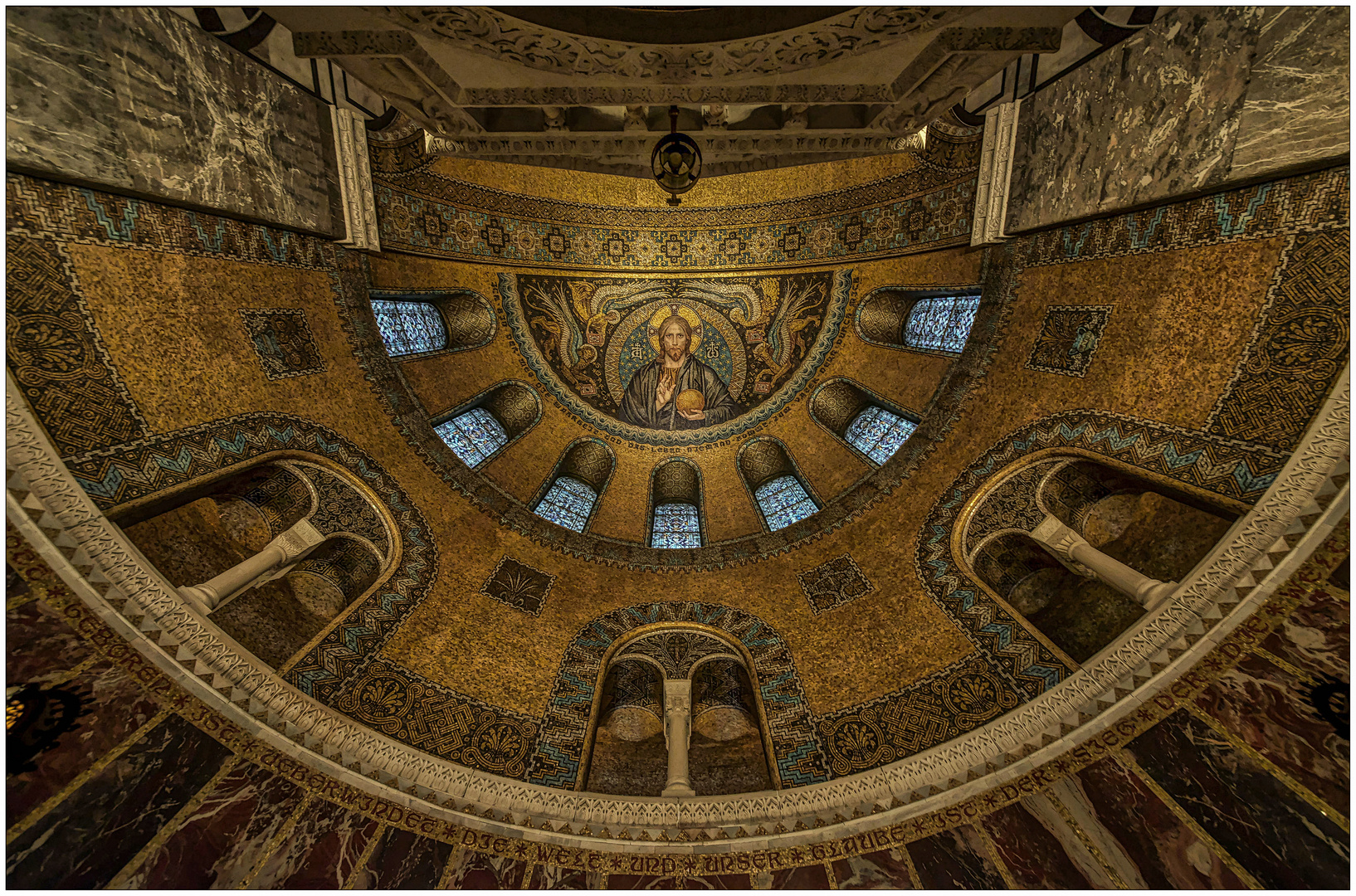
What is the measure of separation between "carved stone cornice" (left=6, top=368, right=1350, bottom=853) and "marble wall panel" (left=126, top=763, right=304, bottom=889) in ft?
1.20

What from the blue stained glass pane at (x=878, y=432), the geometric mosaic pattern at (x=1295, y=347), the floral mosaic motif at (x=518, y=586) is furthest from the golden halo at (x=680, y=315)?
the geometric mosaic pattern at (x=1295, y=347)

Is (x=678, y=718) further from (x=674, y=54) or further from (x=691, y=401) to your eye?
(x=674, y=54)

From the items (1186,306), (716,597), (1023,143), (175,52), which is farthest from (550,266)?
(1186,306)

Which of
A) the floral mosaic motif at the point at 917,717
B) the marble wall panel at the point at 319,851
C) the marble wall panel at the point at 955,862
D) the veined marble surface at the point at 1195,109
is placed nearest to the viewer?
Result: the veined marble surface at the point at 1195,109

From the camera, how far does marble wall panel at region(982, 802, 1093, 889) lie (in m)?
6.08

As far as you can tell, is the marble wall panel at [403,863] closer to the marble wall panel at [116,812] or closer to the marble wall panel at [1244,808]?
the marble wall panel at [116,812]

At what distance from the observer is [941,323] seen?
9328 mm

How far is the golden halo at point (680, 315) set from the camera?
37.5 ft

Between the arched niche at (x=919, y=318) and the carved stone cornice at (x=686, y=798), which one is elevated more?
the arched niche at (x=919, y=318)

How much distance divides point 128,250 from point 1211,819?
11.2m

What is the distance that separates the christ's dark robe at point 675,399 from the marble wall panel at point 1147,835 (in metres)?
7.47

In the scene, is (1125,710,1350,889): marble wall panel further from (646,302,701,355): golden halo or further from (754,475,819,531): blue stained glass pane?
(646,302,701,355): golden halo

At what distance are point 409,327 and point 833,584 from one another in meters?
7.76

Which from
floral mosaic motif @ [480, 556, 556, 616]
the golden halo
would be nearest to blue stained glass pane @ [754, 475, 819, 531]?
the golden halo
